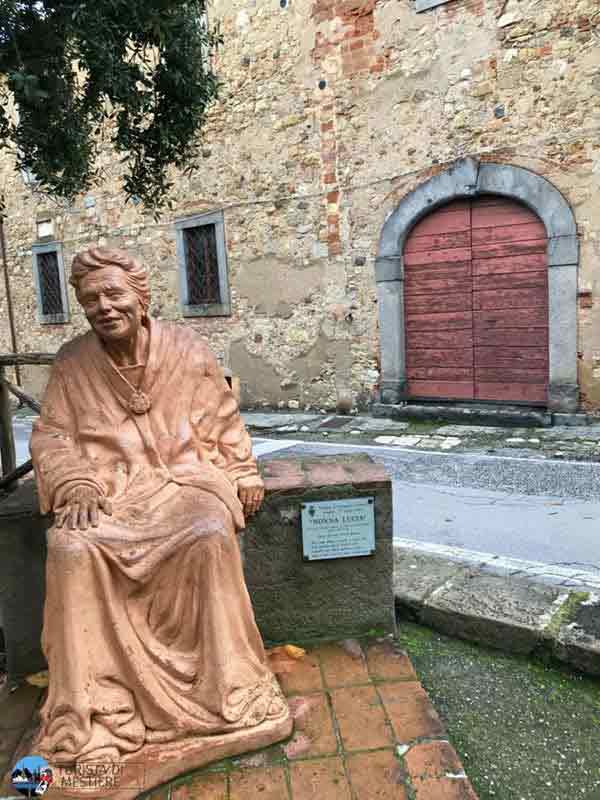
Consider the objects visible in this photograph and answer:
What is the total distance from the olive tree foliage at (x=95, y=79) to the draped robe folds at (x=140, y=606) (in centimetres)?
189

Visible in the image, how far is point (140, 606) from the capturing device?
2.18 m

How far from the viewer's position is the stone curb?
268cm

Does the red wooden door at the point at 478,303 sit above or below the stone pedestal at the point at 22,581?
above

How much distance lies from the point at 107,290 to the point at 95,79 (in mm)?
2034

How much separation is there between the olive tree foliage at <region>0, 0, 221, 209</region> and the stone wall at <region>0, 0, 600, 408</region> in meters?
4.65

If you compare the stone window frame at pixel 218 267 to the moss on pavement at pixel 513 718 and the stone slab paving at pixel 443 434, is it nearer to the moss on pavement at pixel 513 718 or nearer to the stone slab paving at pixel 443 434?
the stone slab paving at pixel 443 434

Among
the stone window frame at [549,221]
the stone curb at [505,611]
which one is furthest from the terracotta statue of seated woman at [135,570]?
the stone window frame at [549,221]

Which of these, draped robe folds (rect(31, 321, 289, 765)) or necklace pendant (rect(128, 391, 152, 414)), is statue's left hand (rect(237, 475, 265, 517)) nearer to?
draped robe folds (rect(31, 321, 289, 765))

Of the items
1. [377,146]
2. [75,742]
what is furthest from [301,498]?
[377,146]

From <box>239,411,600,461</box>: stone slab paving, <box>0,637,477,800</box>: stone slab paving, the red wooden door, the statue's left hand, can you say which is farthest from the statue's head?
the red wooden door

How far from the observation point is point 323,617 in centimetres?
288

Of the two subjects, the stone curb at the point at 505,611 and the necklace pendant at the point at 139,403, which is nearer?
the necklace pendant at the point at 139,403

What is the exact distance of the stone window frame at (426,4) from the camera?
8164mm

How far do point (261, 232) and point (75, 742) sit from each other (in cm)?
902
